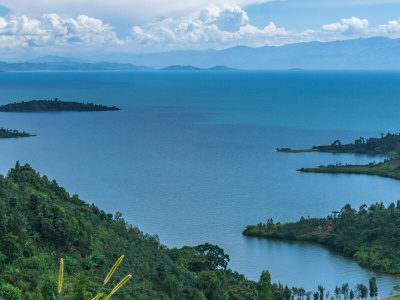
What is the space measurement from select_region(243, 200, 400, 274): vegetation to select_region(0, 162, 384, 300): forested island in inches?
224

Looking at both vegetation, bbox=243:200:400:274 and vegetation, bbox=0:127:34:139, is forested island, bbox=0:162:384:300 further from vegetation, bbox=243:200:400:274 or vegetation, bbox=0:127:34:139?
vegetation, bbox=0:127:34:139

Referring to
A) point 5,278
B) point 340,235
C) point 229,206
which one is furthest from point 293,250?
point 5,278

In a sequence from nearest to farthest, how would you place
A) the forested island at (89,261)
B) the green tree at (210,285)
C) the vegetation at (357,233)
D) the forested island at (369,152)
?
1. the forested island at (89,261)
2. the green tree at (210,285)
3. the vegetation at (357,233)
4. the forested island at (369,152)

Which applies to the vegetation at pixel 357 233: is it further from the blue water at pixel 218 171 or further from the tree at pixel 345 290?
the tree at pixel 345 290

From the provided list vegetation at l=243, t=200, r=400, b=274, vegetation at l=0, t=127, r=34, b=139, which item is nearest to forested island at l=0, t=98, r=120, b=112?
vegetation at l=0, t=127, r=34, b=139

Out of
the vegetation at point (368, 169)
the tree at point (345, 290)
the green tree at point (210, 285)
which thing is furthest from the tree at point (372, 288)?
the vegetation at point (368, 169)

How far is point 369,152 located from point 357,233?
1754 inches

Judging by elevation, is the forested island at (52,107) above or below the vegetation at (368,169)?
above

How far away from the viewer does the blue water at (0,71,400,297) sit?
47.4 metres

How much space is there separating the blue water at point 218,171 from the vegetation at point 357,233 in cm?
104

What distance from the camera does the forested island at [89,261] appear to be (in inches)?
890

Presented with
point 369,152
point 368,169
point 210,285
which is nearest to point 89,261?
point 210,285

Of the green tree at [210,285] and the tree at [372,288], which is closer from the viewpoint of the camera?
the green tree at [210,285]

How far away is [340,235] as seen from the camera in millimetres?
48406
